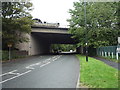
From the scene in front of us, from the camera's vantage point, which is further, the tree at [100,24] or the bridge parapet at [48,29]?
the bridge parapet at [48,29]

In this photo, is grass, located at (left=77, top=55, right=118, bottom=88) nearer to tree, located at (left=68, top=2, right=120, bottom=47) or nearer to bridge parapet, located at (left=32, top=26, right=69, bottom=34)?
tree, located at (left=68, top=2, right=120, bottom=47)

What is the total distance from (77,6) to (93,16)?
5844mm

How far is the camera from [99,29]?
31.7 m

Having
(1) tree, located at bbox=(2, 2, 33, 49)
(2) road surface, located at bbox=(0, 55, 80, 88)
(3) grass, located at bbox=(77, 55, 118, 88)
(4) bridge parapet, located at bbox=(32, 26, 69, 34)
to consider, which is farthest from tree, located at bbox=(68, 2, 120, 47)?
(3) grass, located at bbox=(77, 55, 118, 88)

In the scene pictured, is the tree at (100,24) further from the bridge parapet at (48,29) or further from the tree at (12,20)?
the tree at (12,20)

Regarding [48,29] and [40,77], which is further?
[48,29]

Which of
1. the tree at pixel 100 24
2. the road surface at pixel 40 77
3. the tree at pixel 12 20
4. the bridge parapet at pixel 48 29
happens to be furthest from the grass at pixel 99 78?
the bridge parapet at pixel 48 29

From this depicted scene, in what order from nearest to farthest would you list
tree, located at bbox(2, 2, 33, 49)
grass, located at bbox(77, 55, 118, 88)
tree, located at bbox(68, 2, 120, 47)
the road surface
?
grass, located at bbox(77, 55, 118, 88), the road surface, tree, located at bbox(2, 2, 33, 49), tree, located at bbox(68, 2, 120, 47)

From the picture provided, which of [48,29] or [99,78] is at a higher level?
[48,29]

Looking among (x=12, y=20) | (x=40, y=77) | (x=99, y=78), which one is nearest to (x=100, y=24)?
(x=12, y=20)

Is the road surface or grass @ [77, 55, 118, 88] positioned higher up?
grass @ [77, 55, 118, 88]

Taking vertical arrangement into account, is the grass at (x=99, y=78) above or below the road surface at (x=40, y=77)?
above

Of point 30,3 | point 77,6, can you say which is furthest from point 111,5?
point 30,3

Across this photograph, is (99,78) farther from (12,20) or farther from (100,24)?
(100,24)
